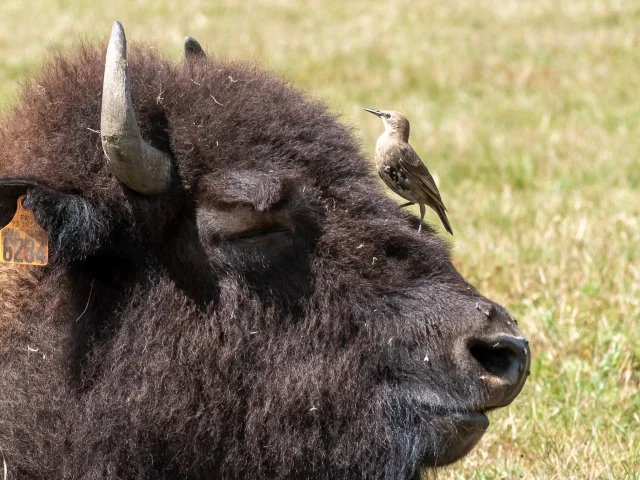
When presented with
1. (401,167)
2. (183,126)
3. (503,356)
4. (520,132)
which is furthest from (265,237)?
(520,132)

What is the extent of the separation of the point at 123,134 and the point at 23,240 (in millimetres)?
510

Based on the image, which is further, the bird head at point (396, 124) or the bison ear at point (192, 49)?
the bison ear at point (192, 49)

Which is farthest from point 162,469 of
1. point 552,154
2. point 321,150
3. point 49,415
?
point 552,154

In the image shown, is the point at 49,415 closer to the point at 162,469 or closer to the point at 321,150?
the point at 162,469

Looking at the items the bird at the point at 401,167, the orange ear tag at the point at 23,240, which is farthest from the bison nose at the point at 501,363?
the orange ear tag at the point at 23,240

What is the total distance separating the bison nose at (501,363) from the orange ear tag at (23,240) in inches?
60.0

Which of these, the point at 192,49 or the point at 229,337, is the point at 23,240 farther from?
the point at 192,49

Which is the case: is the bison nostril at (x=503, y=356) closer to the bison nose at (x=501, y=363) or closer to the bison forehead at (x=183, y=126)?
the bison nose at (x=501, y=363)

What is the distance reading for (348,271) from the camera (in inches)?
144

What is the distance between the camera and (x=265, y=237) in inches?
144

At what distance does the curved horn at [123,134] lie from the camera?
3381mm

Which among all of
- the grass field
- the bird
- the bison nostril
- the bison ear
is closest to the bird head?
the bird

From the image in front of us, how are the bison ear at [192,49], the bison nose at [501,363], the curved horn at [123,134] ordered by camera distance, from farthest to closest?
the bison ear at [192,49] → the bison nose at [501,363] → the curved horn at [123,134]

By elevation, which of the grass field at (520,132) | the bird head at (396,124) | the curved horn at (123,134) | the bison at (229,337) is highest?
the curved horn at (123,134)
